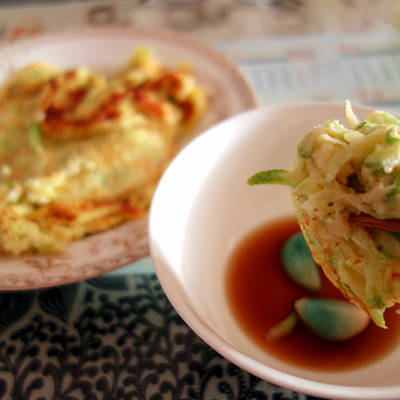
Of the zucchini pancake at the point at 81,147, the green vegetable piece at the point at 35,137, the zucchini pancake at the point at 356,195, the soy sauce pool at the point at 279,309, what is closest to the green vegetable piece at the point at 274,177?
the zucchini pancake at the point at 356,195

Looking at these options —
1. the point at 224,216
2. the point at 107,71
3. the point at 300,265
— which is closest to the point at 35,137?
the point at 107,71

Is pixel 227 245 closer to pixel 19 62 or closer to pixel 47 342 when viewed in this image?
pixel 47 342

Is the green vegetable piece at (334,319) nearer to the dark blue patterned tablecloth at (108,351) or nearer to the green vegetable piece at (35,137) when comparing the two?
the dark blue patterned tablecloth at (108,351)

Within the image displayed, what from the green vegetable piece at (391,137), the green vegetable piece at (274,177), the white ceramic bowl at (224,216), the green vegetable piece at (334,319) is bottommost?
the green vegetable piece at (334,319)

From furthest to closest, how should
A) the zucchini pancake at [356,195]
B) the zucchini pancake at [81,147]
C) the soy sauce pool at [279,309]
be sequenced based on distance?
the zucchini pancake at [81,147]
the soy sauce pool at [279,309]
the zucchini pancake at [356,195]

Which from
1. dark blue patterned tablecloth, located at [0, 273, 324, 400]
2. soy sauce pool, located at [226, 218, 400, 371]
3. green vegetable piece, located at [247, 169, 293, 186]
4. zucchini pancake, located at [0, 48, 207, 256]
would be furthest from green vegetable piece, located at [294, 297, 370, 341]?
zucchini pancake, located at [0, 48, 207, 256]

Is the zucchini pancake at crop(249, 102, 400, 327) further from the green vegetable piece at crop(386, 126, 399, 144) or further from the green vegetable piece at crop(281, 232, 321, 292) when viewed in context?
the green vegetable piece at crop(281, 232, 321, 292)
